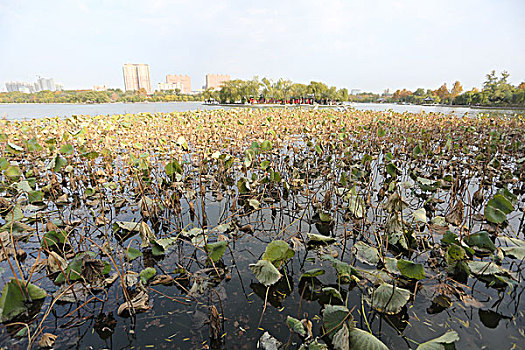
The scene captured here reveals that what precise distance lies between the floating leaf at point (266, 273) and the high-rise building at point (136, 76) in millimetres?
179911

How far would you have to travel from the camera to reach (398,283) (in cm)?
294

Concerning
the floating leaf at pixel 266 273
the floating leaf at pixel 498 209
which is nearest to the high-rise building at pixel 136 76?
the floating leaf at pixel 266 273

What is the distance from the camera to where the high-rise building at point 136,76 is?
6294 inches

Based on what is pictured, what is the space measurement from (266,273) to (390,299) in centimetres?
111

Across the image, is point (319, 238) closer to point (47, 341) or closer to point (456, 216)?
point (456, 216)

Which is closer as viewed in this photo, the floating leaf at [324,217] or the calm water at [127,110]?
the floating leaf at [324,217]

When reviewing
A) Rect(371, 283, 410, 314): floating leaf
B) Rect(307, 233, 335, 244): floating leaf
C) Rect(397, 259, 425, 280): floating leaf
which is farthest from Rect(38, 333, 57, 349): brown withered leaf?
Rect(397, 259, 425, 280): floating leaf

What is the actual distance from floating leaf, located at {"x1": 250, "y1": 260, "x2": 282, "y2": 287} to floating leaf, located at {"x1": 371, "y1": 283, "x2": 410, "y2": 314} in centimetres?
93

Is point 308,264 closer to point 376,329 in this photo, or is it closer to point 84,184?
point 376,329

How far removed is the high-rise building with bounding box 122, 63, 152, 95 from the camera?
15988 centimetres

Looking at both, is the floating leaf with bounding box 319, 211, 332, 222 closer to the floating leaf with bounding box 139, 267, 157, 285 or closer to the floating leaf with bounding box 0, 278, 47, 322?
the floating leaf with bounding box 139, 267, 157, 285

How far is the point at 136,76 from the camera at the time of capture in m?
163

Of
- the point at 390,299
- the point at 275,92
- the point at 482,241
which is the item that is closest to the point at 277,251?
the point at 390,299

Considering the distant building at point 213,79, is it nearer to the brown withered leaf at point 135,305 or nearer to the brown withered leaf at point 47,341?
the brown withered leaf at point 135,305
